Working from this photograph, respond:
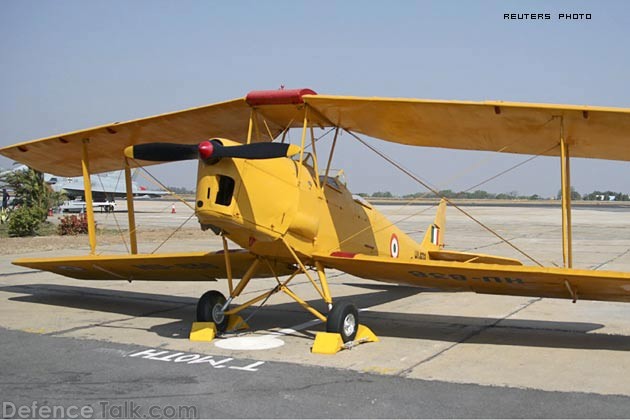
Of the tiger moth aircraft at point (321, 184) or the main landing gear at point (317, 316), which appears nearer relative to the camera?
the tiger moth aircraft at point (321, 184)

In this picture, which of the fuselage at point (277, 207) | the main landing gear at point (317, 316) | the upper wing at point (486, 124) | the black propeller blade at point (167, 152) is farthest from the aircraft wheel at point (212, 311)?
the upper wing at point (486, 124)

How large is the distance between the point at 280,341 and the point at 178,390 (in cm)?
241

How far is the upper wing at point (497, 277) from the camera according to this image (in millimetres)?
7242

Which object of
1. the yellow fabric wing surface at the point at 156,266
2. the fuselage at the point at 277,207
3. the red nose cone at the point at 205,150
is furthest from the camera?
the yellow fabric wing surface at the point at 156,266

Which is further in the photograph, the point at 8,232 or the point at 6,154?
the point at 8,232

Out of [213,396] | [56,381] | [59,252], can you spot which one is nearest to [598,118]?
[213,396]

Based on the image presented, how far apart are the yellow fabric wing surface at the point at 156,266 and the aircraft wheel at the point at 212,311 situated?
659 millimetres

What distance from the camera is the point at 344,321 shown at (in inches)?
302

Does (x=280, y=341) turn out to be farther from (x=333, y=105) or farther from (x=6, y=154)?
(x=6, y=154)

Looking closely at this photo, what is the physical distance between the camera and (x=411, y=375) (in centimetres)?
640

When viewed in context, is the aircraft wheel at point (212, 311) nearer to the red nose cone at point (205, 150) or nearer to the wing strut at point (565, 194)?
the red nose cone at point (205, 150)

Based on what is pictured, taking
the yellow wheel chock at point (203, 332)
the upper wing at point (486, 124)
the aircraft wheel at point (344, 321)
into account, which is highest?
the upper wing at point (486, 124)

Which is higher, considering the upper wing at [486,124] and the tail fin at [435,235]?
the upper wing at [486,124]

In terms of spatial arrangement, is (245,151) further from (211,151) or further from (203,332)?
(203,332)
